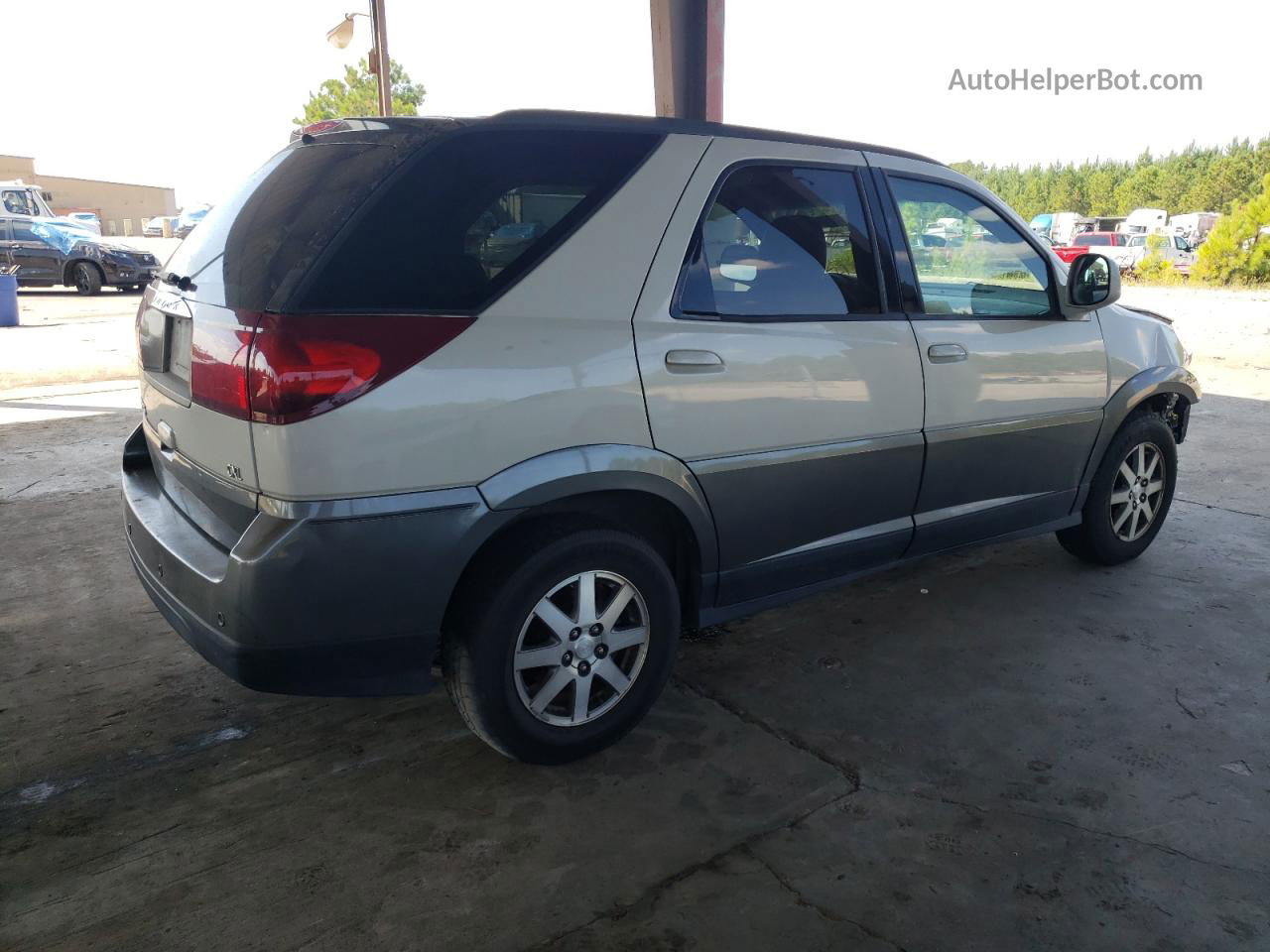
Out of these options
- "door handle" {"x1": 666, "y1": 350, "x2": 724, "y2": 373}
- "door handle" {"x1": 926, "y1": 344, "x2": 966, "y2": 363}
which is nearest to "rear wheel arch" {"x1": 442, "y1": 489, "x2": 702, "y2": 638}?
"door handle" {"x1": 666, "y1": 350, "x2": 724, "y2": 373}

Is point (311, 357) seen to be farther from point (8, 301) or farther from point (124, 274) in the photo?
point (124, 274)

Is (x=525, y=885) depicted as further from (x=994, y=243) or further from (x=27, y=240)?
(x=27, y=240)

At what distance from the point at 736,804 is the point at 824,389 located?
1348 millimetres

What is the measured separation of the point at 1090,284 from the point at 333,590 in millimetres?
3310

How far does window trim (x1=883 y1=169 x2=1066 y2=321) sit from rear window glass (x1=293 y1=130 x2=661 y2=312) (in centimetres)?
120

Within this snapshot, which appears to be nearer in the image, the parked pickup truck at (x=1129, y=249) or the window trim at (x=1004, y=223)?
the window trim at (x=1004, y=223)

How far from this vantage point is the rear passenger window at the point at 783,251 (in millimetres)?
2900

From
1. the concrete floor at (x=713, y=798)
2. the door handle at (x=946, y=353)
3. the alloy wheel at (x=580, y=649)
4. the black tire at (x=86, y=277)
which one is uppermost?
the black tire at (x=86, y=277)

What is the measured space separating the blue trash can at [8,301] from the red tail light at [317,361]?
14.4 meters

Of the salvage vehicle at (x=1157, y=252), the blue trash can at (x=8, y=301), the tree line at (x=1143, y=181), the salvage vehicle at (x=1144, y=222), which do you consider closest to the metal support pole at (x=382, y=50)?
the blue trash can at (x=8, y=301)

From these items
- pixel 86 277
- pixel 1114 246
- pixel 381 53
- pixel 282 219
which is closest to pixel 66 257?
pixel 86 277

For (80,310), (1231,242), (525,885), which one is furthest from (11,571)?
(1231,242)

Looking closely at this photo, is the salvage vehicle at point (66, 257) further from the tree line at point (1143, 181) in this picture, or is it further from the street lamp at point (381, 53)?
the tree line at point (1143, 181)

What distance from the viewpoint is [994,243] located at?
388 centimetres
